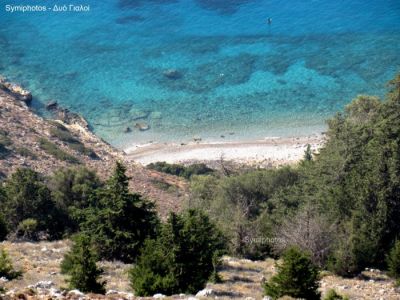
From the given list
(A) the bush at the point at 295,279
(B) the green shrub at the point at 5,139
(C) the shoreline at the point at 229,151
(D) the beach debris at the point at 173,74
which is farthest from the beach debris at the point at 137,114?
(A) the bush at the point at 295,279

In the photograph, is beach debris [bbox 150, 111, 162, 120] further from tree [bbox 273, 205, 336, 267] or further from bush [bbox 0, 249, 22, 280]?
bush [bbox 0, 249, 22, 280]

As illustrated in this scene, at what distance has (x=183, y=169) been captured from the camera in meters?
66.1

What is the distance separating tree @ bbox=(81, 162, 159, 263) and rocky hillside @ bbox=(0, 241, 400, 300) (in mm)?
1416

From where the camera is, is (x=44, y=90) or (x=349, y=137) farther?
(x=44, y=90)

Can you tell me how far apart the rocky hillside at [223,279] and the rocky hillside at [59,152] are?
55.9ft

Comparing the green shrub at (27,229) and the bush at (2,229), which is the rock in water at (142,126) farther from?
the bush at (2,229)

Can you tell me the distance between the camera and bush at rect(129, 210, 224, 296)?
2477cm

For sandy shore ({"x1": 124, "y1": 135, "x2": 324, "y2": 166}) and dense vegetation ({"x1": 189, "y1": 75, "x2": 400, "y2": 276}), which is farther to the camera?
sandy shore ({"x1": 124, "y1": 135, "x2": 324, "y2": 166})

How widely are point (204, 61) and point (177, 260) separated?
7491 cm

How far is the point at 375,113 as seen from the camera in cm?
4556

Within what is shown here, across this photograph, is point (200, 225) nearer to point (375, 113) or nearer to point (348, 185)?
point (348, 185)

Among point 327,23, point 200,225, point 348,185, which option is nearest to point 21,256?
point 200,225

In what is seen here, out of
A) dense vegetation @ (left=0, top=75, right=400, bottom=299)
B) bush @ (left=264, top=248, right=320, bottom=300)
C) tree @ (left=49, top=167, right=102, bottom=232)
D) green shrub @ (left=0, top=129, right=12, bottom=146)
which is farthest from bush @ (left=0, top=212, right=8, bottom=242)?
green shrub @ (left=0, top=129, right=12, bottom=146)

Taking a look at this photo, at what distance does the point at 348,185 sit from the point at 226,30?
255 ft
